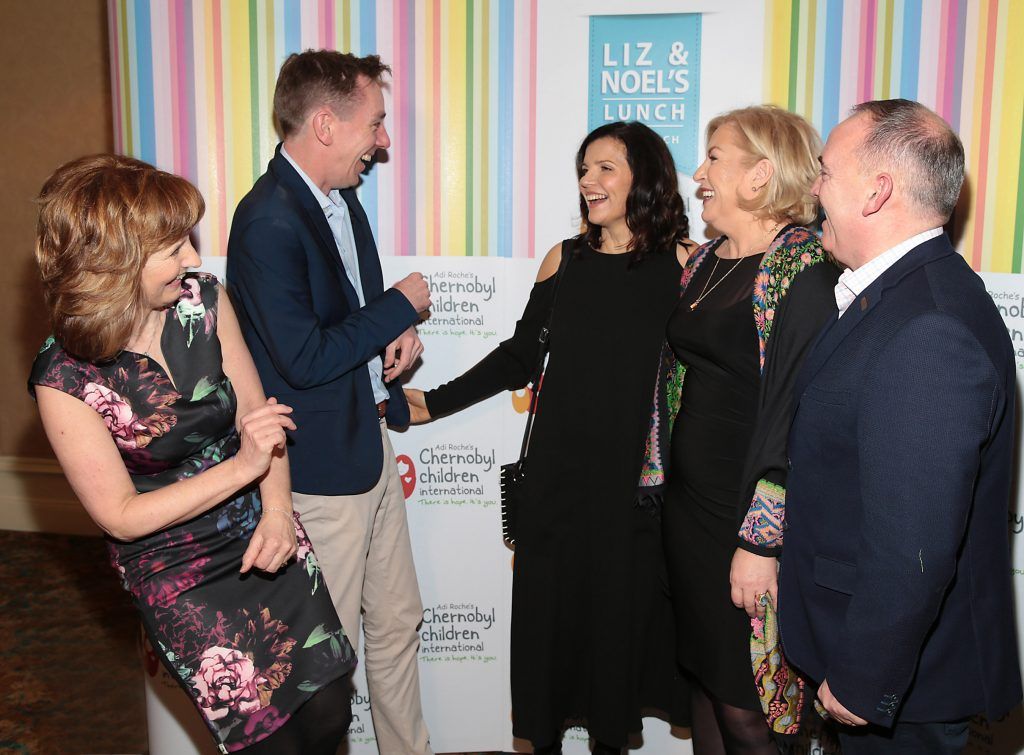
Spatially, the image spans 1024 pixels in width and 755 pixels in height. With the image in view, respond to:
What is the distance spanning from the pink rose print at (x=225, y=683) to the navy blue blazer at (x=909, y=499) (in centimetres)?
115

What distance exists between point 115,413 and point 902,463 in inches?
58.1

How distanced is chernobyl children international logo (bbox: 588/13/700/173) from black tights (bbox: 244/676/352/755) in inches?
73.2

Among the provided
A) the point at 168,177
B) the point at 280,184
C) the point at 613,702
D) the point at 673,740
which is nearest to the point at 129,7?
the point at 280,184

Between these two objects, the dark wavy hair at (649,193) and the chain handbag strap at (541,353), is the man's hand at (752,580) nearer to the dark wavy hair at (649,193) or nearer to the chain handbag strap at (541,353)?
the chain handbag strap at (541,353)

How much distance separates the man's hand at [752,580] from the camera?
2088mm

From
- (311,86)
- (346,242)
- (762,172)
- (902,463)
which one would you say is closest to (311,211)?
(346,242)

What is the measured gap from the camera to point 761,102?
2.87 meters

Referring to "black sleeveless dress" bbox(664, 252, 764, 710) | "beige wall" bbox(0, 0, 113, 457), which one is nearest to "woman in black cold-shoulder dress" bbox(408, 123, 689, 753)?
"black sleeveless dress" bbox(664, 252, 764, 710)

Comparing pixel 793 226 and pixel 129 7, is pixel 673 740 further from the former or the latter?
pixel 129 7

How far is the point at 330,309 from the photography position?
2.55m

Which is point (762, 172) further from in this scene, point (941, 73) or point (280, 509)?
point (280, 509)

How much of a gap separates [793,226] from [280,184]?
1352 millimetres

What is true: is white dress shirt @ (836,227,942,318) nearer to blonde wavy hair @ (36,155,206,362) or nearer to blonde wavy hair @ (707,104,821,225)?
blonde wavy hair @ (707,104,821,225)

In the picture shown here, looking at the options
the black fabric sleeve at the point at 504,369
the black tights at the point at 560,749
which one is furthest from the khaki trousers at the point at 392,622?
the black tights at the point at 560,749
